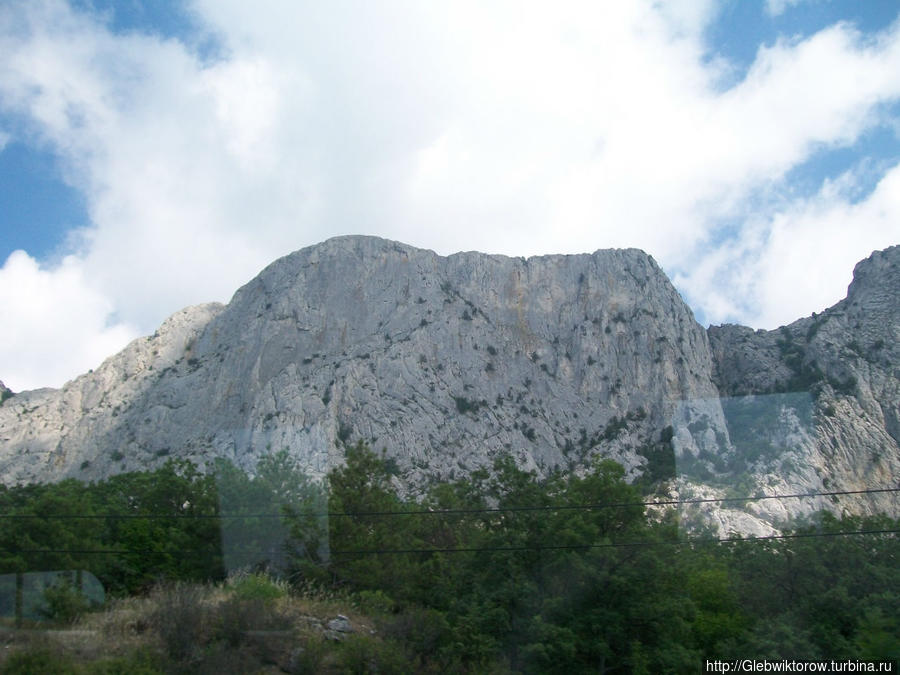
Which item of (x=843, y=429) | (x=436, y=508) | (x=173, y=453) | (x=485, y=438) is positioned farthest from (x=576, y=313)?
(x=436, y=508)

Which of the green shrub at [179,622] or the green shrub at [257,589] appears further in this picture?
the green shrub at [257,589]

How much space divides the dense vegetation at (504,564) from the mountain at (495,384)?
3090 centimetres

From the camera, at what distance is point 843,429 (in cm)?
6397

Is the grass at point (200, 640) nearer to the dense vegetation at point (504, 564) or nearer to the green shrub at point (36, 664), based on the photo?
the green shrub at point (36, 664)

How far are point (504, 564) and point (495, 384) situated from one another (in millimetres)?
60137

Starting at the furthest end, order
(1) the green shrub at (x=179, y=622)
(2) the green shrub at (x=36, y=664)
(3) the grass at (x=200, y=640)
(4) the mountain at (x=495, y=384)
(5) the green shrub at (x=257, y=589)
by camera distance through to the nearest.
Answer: (4) the mountain at (x=495, y=384)
(5) the green shrub at (x=257, y=589)
(1) the green shrub at (x=179, y=622)
(3) the grass at (x=200, y=640)
(2) the green shrub at (x=36, y=664)

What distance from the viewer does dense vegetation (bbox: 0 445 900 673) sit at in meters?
17.9

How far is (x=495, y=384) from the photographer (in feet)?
263

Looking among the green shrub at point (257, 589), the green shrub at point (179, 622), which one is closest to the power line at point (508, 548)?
the green shrub at point (257, 589)

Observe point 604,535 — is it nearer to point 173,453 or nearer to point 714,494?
point 714,494

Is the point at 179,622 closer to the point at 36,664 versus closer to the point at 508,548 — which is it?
the point at 36,664

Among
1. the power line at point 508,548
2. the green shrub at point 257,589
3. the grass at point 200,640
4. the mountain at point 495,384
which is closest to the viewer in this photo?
the grass at point 200,640

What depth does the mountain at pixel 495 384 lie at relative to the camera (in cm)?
6394

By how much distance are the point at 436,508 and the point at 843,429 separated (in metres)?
49.0
